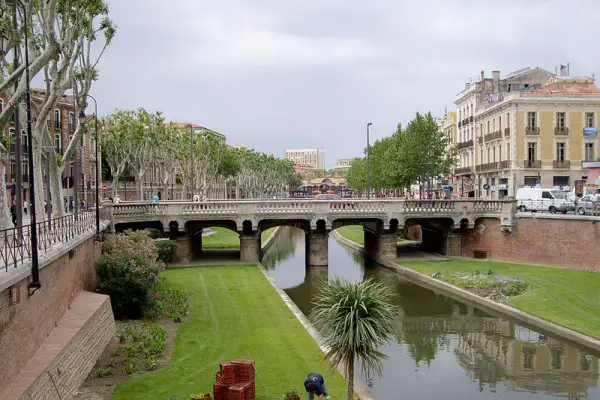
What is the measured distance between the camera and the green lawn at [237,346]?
715 inches

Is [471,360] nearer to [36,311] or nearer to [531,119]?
[36,311]

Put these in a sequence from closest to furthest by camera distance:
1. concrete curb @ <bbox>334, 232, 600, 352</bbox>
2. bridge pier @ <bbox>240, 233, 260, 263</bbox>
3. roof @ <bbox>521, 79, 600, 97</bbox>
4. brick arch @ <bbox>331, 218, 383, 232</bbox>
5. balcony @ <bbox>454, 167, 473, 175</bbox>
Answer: concrete curb @ <bbox>334, 232, 600, 352</bbox>
bridge pier @ <bbox>240, 233, 260, 263</bbox>
brick arch @ <bbox>331, 218, 383, 232</bbox>
roof @ <bbox>521, 79, 600, 97</bbox>
balcony @ <bbox>454, 167, 473, 175</bbox>

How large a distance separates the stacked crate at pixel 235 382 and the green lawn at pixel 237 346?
0.61 meters

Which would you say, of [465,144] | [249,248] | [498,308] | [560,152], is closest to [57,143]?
[249,248]

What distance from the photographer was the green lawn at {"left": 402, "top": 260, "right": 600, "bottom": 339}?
27.6 metres

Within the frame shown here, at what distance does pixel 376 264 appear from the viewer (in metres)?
50.3

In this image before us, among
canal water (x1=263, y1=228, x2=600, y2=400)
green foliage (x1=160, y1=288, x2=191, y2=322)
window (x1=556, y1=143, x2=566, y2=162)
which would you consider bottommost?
canal water (x1=263, y1=228, x2=600, y2=400)

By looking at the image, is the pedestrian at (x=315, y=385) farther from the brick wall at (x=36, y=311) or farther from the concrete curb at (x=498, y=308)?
the concrete curb at (x=498, y=308)

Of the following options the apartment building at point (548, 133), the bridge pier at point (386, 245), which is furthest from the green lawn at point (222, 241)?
the apartment building at point (548, 133)

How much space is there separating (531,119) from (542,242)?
22871mm

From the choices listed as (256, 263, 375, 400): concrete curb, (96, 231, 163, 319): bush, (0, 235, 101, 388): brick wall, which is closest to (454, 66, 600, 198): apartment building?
(256, 263, 375, 400): concrete curb

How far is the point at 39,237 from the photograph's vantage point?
20.3 meters

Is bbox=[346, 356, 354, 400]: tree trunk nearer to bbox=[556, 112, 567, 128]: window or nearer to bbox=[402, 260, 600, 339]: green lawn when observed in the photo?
bbox=[402, 260, 600, 339]: green lawn

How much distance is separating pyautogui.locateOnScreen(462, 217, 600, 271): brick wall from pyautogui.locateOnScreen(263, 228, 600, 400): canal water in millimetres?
10282
